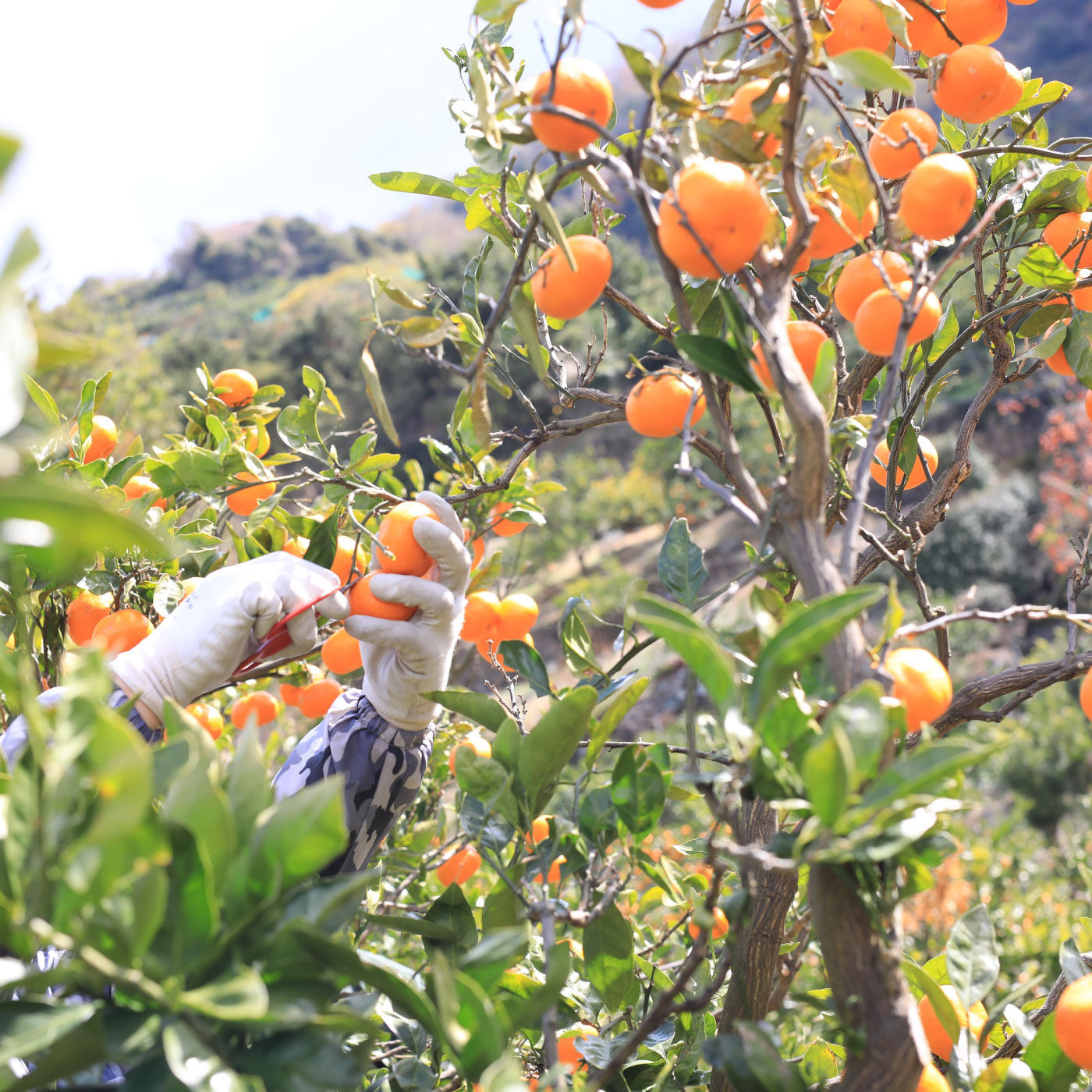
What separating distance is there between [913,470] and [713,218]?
732 millimetres

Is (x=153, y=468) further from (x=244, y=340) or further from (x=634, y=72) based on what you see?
(x=244, y=340)

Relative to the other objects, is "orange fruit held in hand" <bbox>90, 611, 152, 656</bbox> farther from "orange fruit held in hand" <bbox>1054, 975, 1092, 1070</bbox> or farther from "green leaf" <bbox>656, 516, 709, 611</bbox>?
"orange fruit held in hand" <bbox>1054, 975, 1092, 1070</bbox>

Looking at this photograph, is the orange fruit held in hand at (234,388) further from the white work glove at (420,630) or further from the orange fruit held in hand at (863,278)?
the orange fruit held in hand at (863,278)

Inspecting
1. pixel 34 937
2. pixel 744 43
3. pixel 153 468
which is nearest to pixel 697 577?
pixel 744 43

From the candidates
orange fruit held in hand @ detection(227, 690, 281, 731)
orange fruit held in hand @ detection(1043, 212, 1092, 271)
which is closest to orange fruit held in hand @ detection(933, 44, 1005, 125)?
orange fruit held in hand @ detection(1043, 212, 1092, 271)

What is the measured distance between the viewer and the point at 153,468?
1.27m

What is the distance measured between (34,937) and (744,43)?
2.74 feet

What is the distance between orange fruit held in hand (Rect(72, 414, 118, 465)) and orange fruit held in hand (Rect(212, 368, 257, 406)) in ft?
0.62

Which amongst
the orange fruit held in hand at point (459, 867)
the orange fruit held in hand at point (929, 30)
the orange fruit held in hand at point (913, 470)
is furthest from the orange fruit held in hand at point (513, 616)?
the orange fruit held in hand at point (929, 30)

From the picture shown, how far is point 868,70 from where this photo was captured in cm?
62

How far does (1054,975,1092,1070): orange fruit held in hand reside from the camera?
592 mm

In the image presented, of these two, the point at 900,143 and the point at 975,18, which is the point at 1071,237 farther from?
the point at 900,143

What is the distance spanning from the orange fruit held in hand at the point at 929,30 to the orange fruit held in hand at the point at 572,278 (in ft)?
1.60

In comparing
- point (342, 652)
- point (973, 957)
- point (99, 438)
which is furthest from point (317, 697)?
point (973, 957)
